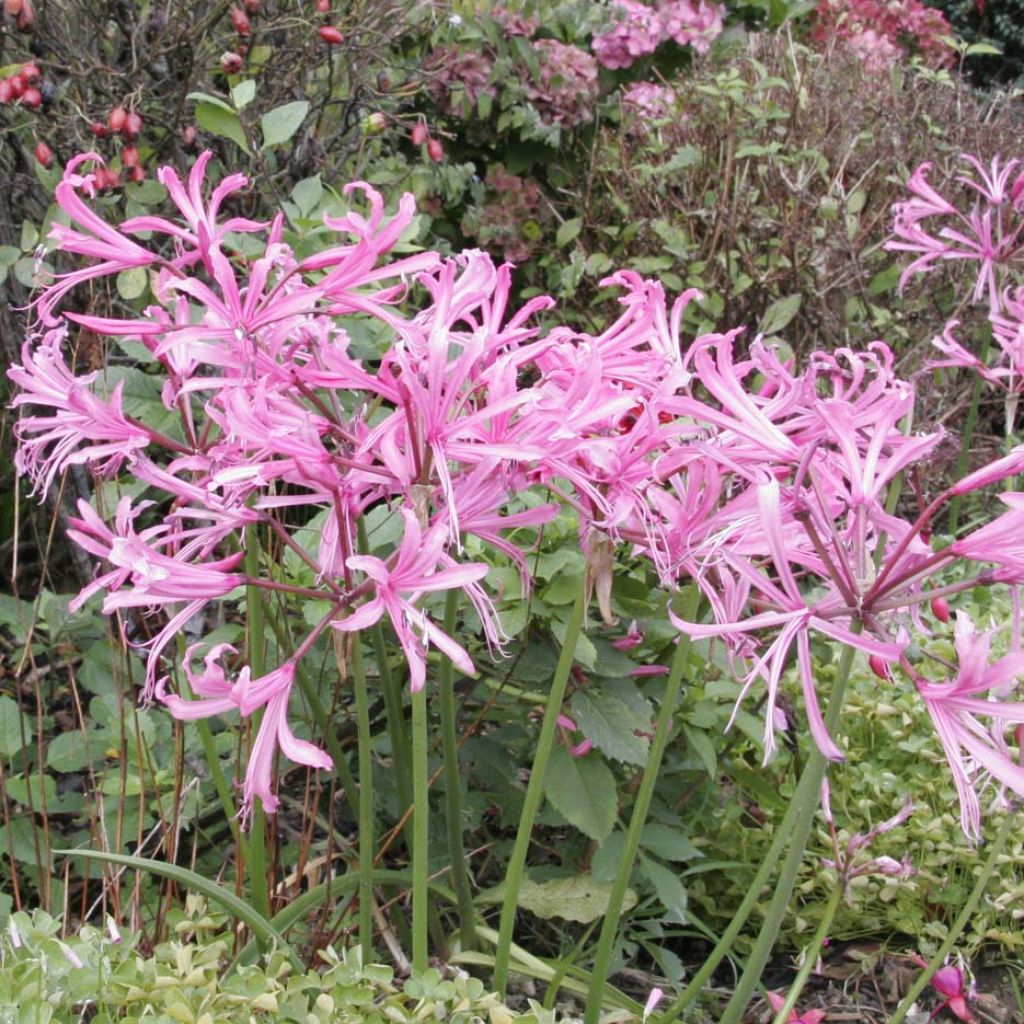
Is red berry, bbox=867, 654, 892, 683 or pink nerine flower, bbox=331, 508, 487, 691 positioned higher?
pink nerine flower, bbox=331, 508, 487, 691

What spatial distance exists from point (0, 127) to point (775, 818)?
99.1 inches

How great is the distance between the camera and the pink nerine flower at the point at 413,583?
45.9 inches

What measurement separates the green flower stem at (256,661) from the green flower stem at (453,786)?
23 centimetres

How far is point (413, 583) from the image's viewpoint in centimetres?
120

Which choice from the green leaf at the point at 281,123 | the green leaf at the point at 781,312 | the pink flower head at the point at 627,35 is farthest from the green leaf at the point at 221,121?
the pink flower head at the point at 627,35

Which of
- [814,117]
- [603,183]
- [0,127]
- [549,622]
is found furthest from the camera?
[603,183]

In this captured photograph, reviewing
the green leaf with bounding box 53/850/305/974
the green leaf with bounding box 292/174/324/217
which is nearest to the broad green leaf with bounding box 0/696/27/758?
the green leaf with bounding box 53/850/305/974

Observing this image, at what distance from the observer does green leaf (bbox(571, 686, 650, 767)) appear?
1892mm

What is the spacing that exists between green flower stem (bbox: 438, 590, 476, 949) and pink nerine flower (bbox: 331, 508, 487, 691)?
0.32m

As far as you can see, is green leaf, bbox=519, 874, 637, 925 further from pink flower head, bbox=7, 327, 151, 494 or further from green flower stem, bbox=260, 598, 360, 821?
pink flower head, bbox=7, 327, 151, 494

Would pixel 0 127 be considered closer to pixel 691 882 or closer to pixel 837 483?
pixel 691 882

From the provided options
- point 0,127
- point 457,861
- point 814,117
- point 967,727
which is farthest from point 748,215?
point 967,727

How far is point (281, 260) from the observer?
4.49 feet

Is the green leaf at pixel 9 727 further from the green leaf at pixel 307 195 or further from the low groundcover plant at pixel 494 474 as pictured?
the green leaf at pixel 307 195
